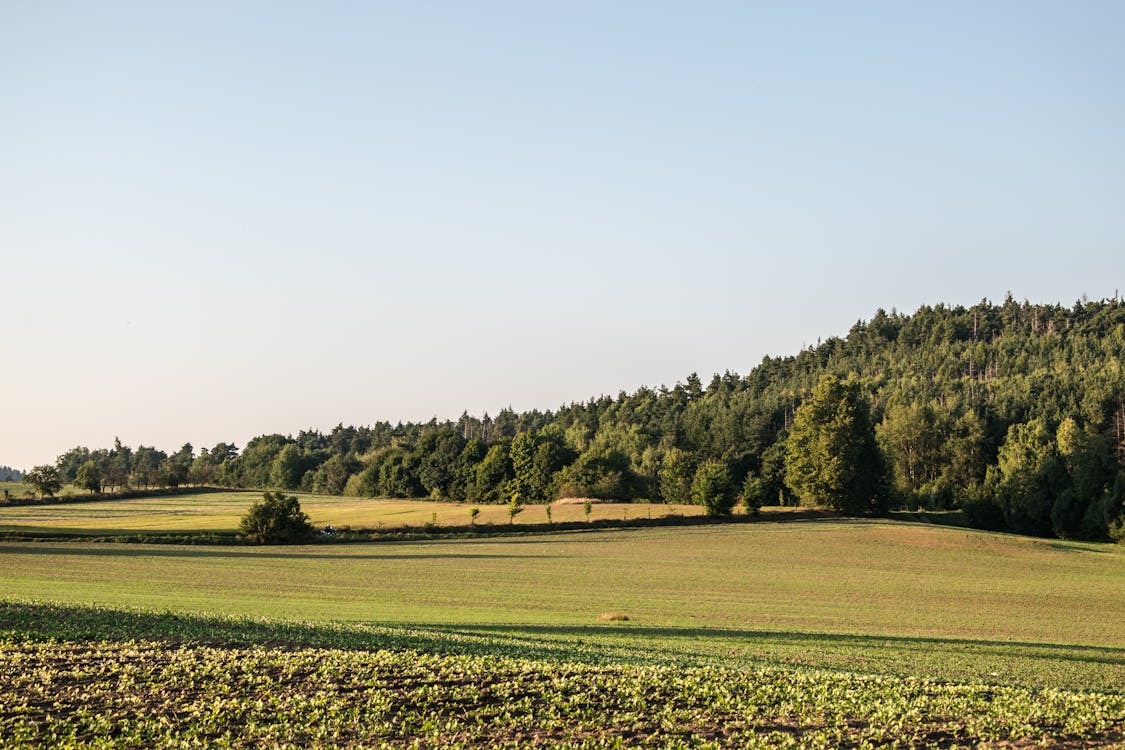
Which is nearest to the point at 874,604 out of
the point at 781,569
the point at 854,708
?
the point at 781,569

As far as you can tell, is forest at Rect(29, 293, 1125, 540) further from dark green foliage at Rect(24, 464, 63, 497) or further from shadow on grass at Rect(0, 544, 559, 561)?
shadow on grass at Rect(0, 544, 559, 561)

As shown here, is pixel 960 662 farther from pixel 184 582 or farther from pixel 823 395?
pixel 823 395

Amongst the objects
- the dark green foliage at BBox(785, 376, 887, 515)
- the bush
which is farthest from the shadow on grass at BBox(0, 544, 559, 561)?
the dark green foliage at BBox(785, 376, 887, 515)

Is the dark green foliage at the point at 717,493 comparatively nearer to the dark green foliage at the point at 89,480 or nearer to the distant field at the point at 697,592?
the distant field at the point at 697,592

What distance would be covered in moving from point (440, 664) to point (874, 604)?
32.1m

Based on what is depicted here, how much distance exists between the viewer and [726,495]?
322 feet

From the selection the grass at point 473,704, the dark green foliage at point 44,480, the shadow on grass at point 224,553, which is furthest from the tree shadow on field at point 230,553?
the dark green foliage at point 44,480

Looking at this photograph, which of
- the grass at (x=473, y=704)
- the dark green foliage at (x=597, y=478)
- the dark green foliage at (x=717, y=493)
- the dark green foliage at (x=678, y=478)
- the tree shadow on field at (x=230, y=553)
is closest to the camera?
the grass at (x=473, y=704)

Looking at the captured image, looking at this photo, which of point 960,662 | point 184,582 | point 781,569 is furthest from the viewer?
point 781,569

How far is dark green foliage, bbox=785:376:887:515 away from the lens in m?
103

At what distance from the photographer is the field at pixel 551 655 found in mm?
14414

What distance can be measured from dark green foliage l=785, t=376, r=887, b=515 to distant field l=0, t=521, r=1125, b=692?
14.9m

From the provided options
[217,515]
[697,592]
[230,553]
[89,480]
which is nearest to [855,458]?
[697,592]

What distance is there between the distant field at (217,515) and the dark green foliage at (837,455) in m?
14.1
